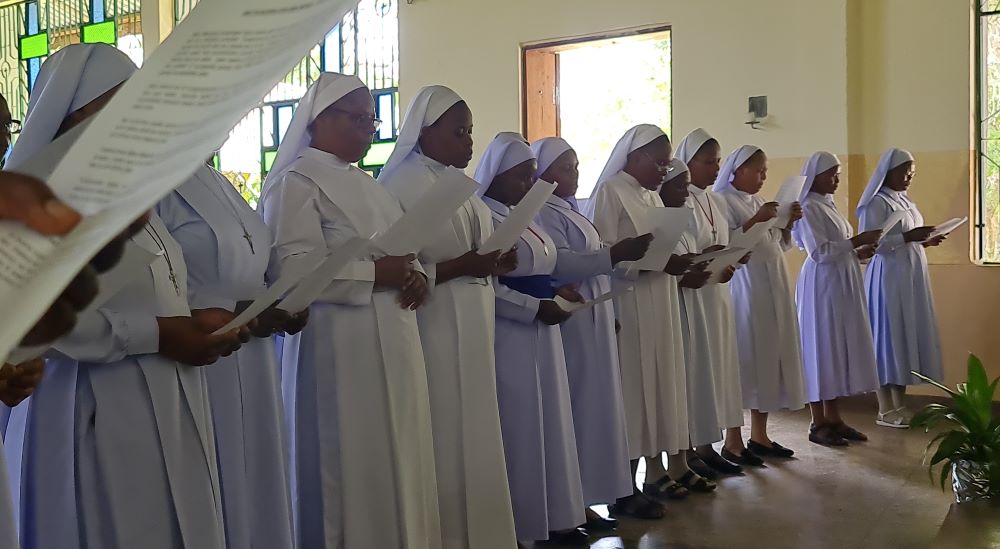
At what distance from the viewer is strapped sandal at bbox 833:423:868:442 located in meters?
6.69

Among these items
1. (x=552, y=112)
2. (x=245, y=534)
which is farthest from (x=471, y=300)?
(x=552, y=112)

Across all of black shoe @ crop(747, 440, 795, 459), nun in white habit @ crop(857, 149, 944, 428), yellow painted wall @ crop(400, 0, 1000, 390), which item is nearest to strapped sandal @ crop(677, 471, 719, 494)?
black shoe @ crop(747, 440, 795, 459)

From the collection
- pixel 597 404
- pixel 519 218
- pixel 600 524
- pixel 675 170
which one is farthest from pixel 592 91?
pixel 519 218

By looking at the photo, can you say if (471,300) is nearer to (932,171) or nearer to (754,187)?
(754,187)

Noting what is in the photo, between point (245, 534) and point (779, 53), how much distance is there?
271 inches

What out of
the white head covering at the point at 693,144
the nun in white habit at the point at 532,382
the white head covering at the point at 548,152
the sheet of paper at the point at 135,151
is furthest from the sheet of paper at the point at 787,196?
the sheet of paper at the point at 135,151

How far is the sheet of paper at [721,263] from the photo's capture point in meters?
5.30

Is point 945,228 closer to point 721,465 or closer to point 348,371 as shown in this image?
point 721,465

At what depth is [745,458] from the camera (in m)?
6.02

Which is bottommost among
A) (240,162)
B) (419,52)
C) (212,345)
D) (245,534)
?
(245,534)

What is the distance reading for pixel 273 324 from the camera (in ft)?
8.98

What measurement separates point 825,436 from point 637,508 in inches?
95.3

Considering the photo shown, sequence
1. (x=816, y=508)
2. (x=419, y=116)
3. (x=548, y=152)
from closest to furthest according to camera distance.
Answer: (x=419, y=116), (x=548, y=152), (x=816, y=508)

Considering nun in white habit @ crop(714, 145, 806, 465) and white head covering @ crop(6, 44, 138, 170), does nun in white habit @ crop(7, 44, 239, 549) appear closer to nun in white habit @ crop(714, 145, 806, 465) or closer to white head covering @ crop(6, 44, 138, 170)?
white head covering @ crop(6, 44, 138, 170)
